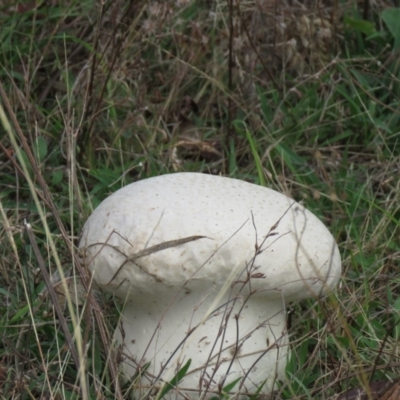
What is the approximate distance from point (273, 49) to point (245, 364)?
145 cm

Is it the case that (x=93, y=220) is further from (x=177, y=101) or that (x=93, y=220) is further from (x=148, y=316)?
(x=177, y=101)

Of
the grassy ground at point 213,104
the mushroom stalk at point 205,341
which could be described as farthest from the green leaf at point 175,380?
the grassy ground at point 213,104

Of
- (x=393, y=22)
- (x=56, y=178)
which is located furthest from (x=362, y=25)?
(x=56, y=178)

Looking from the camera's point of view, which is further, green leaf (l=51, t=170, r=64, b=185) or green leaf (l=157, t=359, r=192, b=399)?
green leaf (l=51, t=170, r=64, b=185)

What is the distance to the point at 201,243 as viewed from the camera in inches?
60.8

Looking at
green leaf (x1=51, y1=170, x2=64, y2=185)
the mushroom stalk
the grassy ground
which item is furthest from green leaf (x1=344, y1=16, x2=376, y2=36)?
the mushroom stalk

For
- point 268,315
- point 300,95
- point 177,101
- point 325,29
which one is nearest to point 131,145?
point 177,101

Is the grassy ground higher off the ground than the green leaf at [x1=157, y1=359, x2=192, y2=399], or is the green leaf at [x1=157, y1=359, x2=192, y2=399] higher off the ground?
the grassy ground

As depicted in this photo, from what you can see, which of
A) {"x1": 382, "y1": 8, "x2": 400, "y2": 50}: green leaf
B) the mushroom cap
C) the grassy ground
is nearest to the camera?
the mushroom cap

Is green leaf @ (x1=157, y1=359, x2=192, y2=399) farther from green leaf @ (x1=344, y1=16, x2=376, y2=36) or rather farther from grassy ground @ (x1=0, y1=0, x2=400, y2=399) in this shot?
green leaf @ (x1=344, y1=16, x2=376, y2=36)

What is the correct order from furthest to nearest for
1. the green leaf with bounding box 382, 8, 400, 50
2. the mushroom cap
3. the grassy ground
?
the green leaf with bounding box 382, 8, 400, 50 → the grassy ground → the mushroom cap

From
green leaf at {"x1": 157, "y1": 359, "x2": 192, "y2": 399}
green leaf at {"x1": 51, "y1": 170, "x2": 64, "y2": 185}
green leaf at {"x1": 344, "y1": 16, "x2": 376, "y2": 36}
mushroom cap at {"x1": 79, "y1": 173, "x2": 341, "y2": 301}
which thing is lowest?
green leaf at {"x1": 157, "y1": 359, "x2": 192, "y2": 399}

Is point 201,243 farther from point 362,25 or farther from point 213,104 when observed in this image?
point 362,25

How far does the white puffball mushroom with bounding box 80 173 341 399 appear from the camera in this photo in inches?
61.2
